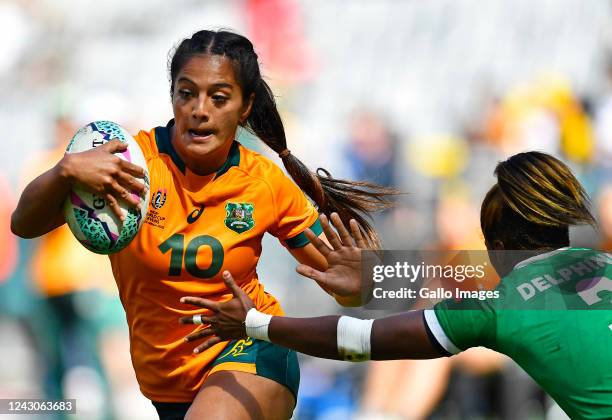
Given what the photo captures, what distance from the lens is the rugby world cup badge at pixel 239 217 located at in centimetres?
440

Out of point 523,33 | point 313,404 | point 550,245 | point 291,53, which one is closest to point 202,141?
point 550,245

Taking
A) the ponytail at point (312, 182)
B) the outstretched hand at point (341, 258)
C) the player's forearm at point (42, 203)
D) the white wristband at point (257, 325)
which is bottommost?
the white wristband at point (257, 325)

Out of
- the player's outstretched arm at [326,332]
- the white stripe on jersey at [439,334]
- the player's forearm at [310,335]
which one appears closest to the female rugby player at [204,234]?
the player's outstretched arm at [326,332]

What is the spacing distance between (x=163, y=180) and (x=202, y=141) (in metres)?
0.24

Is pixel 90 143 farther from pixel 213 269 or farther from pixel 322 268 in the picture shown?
pixel 322 268

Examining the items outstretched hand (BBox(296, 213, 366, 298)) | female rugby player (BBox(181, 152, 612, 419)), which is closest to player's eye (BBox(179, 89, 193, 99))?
outstretched hand (BBox(296, 213, 366, 298))

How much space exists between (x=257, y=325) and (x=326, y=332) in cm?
29

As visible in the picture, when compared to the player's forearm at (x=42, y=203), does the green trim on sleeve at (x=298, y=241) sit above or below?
above

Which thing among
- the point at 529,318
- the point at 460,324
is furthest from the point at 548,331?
the point at 460,324

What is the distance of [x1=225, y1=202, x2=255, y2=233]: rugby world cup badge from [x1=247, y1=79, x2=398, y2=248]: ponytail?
1.61 feet

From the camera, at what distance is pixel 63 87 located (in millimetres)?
8719

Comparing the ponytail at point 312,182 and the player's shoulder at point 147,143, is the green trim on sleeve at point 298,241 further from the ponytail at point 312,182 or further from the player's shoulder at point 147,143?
the player's shoulder at point 147,143

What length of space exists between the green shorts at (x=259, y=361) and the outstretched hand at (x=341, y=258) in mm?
399

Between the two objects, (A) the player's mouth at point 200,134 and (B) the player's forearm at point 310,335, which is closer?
(B) the player's forearm at point 310,335
